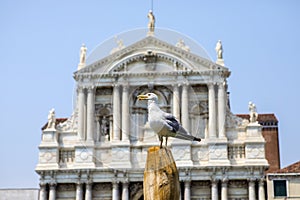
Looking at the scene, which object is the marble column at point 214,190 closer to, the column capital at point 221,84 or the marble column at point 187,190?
the marble column at point 187,190

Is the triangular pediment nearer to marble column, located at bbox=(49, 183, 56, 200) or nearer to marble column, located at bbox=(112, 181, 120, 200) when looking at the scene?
marble column, located at bbox=(112, 181, 120, 200)

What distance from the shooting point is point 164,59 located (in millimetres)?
31516

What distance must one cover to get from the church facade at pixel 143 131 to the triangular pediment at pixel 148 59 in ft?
0.16

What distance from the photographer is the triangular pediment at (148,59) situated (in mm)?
31281

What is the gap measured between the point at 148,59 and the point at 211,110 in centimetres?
388

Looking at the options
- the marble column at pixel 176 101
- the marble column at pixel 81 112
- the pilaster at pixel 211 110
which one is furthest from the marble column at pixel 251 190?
the marble column at pixel 81 112

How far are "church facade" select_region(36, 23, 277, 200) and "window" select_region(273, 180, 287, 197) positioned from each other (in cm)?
62

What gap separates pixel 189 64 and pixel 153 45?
77.9 inches

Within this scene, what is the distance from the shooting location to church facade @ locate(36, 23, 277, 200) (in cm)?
2994

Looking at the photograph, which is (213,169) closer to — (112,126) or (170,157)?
(112,126)

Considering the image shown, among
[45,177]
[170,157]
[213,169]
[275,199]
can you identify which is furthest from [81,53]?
[170,157]

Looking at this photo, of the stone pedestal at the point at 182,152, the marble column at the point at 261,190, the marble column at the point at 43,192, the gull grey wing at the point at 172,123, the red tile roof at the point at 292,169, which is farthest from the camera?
the marble column at the point at 43,192

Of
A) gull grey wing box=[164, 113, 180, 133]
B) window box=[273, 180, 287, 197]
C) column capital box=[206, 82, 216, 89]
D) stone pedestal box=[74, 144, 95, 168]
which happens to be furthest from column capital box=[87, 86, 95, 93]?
gull grey wing box=[164, 113, 180, 133]

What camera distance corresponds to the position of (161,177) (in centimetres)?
1000
